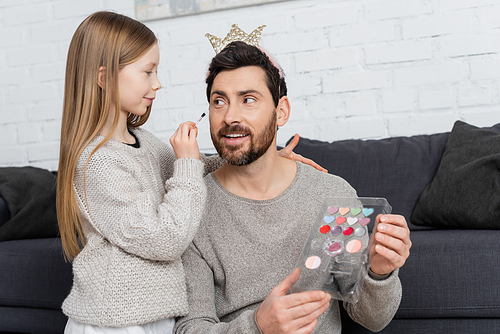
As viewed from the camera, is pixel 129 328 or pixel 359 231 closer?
pixel 359 231

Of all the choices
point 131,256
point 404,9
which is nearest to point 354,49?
point 404,9

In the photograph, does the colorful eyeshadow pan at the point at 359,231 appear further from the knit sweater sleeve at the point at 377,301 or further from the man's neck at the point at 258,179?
the man's neck at the point at 258,179

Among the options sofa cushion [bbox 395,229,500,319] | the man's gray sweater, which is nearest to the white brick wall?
sofa cushion [bbox 395,229,500,319]

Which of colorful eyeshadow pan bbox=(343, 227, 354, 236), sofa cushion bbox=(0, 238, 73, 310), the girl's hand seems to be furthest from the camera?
sofa cushion bbox=(0, 238, 73, 310)

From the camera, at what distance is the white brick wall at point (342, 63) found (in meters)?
2.25

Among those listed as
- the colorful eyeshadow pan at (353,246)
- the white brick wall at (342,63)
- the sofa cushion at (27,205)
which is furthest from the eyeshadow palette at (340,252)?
the sofa cushion at (27,205)

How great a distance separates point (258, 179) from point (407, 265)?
59 centimetres

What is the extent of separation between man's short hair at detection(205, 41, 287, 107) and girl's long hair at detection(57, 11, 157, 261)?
0.21 meters

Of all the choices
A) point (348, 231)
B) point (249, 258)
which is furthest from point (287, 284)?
point (249, 258)

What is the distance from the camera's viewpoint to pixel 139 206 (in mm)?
1202

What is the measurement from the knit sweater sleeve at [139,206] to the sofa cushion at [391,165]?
98 centimetres

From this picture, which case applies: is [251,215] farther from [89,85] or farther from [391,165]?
[391,165]

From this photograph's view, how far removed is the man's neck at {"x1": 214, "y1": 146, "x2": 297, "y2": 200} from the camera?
1398 millimetres

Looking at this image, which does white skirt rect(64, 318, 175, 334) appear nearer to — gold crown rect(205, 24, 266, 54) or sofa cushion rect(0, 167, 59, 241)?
gold crown rect(205, 24, 266, 54)
